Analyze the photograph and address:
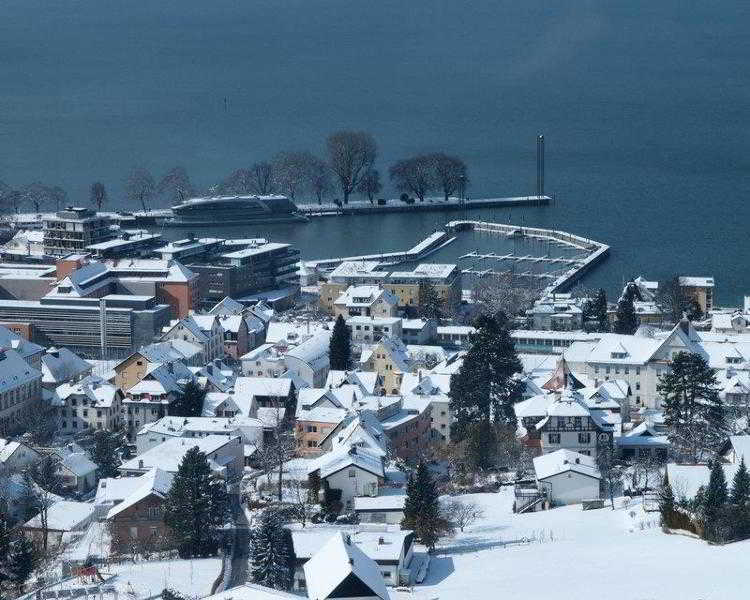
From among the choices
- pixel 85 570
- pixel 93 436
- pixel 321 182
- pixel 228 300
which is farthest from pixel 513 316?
pixel 321 182

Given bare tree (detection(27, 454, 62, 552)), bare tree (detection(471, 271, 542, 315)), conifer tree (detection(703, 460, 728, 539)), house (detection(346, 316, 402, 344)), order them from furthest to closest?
bare tree (detection(471, 271, 542, 315)) < house (detection(346, 316, 402, 344)) < bare tree (detection(27, 454, 62, 552)) < conifer tree (detection(703, 460, 728, 539))

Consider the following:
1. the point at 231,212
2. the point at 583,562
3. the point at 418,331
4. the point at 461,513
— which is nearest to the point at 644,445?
the point at 461,513

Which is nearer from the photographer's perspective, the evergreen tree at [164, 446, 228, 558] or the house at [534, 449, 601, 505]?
the evergreen tree at [164, 446, 228, 558]

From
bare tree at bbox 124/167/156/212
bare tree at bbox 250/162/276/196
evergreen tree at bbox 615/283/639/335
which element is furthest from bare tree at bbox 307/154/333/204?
evergreen tree at bbox 615/283/639/335

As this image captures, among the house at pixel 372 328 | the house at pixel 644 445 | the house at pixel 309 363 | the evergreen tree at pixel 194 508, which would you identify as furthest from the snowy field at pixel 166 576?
the house at pixel 372 328

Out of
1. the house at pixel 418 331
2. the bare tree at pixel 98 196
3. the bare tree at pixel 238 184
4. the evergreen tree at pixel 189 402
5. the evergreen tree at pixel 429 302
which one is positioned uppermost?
the bare tree at pixel 238 184

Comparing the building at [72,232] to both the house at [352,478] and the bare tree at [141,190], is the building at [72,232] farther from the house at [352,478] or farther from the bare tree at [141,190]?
the house at [352,478]

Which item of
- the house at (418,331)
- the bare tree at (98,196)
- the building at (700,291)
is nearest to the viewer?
the house at (418,331)

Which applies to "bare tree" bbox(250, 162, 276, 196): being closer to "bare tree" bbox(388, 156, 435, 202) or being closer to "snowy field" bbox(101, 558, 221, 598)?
"bare tree" bbox(388, 156, 435, 202)
